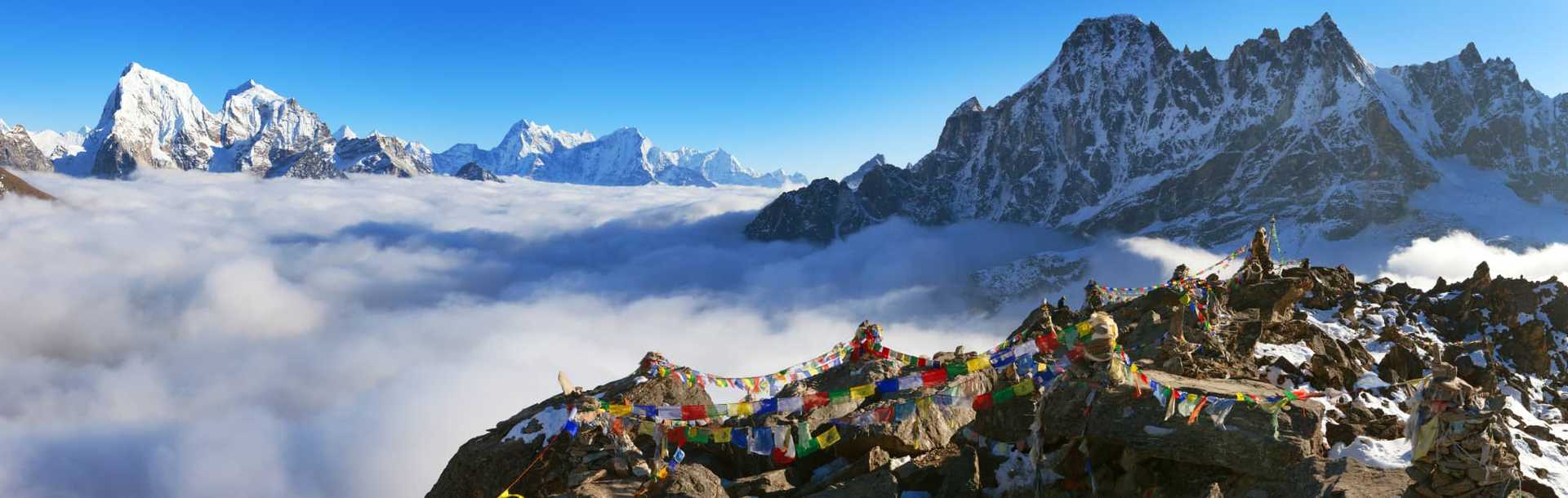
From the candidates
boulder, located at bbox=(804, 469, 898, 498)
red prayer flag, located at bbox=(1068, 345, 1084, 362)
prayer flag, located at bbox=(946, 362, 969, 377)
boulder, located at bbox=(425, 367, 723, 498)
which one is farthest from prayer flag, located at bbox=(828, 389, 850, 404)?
red prayer flag, located at bbox=(1068, 345, 1084, 362)

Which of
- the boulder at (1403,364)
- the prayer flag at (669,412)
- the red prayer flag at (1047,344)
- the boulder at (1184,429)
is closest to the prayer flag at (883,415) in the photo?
the red prayer flag at (1047,344)

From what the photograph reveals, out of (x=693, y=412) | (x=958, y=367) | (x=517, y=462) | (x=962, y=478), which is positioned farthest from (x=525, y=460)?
(x=958, y=367)

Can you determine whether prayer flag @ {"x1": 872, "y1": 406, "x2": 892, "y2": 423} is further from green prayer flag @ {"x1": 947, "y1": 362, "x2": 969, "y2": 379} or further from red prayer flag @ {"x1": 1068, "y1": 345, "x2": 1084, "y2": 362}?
red prayer flag @ {"x1": 1068, "y1": 345, "x2": 1084, "y2": 362}

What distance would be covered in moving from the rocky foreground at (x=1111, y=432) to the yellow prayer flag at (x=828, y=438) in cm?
10

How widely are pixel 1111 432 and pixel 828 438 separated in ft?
21.2

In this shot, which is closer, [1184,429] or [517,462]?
[1184,429]

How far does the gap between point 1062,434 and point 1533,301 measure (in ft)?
138

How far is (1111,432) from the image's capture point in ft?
41.8

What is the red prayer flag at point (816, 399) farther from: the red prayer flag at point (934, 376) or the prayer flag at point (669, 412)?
the prayer flag at point (669, 412)

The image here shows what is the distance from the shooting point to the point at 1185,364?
18203 mm

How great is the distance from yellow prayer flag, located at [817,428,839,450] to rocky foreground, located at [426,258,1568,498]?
0.10 m

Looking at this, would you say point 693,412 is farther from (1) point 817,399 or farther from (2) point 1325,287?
(2) point 1325,287

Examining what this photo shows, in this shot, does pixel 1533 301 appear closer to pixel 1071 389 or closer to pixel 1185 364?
pixel 1185 364

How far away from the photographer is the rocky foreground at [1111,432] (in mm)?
12094
